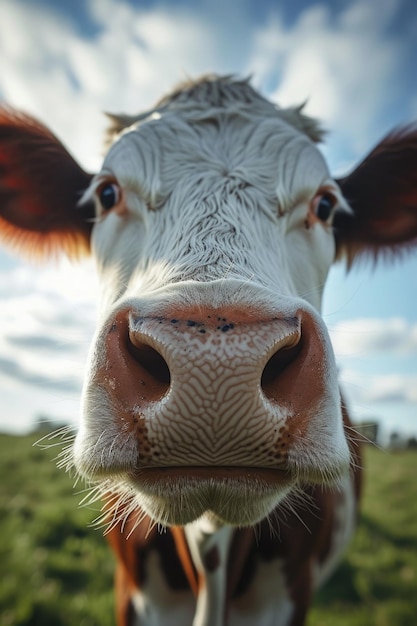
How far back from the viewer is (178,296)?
4.54ft

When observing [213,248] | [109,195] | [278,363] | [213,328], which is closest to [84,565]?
[109,195]

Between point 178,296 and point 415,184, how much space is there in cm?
257

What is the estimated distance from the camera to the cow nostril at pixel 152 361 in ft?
4.52

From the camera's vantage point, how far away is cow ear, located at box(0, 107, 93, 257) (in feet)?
10.7

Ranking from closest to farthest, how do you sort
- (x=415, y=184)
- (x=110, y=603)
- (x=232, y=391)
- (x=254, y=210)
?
1. (x=232, y=391)
2. (x=254, y=210)
3. (x=415, y=184)
4. (x=110, y=603)

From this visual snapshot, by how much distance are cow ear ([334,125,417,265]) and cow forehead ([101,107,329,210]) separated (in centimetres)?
72

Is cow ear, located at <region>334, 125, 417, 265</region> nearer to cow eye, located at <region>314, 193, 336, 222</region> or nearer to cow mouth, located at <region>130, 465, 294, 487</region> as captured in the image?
cow eye, located at <region>314, 193, 336, 222</region>

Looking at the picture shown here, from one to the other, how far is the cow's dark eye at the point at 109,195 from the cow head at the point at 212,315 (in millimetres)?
12

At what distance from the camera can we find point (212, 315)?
1.31 meters

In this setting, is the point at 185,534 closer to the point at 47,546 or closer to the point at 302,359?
the point at 302,359

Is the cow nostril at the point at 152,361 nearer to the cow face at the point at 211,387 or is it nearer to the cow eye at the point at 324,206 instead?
the cow face at the point at 211,387

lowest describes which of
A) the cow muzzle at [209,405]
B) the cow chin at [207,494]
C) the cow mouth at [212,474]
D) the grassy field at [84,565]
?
the grassy field at [84,565]

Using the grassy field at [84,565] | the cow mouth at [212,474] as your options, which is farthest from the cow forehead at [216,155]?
the grassy field at [84,565]

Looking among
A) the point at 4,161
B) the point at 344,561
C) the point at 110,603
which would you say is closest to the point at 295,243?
the point at 4,161
